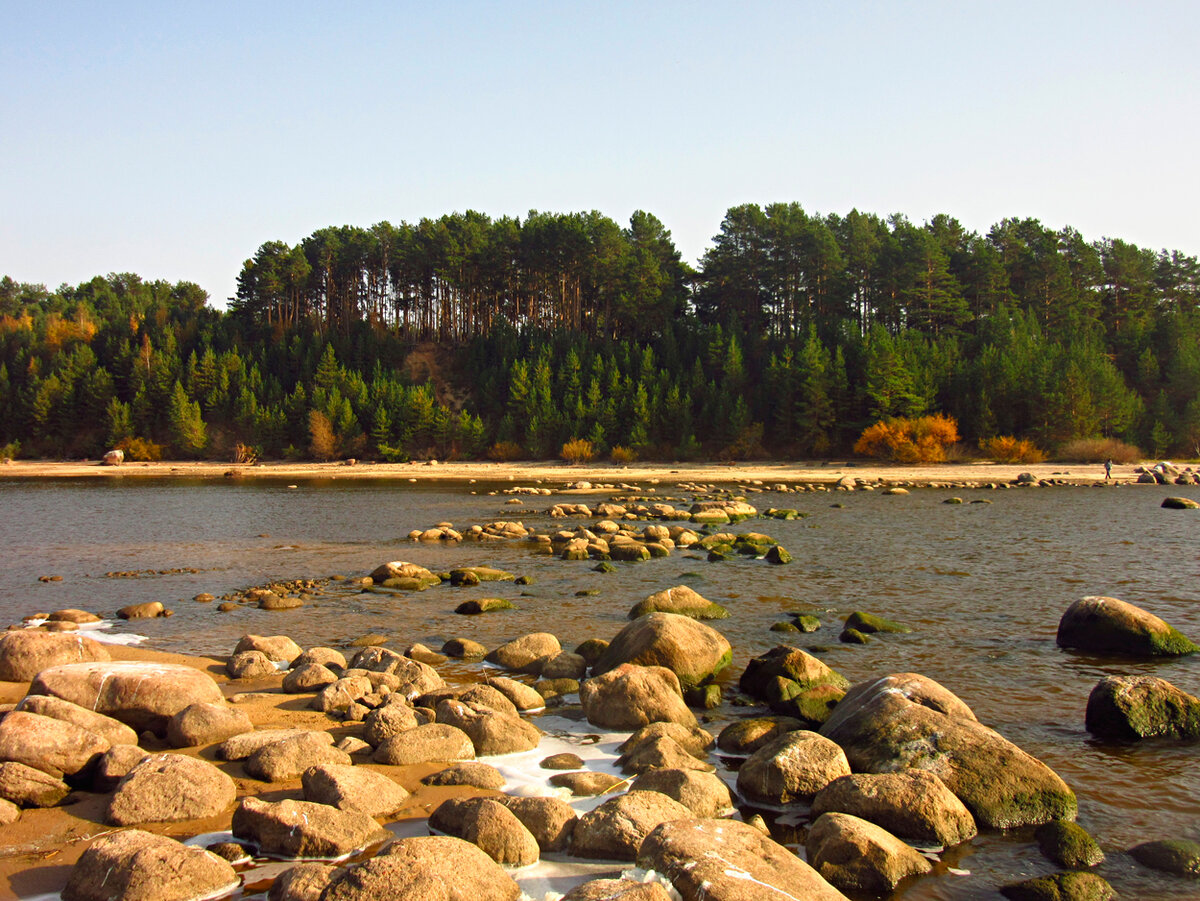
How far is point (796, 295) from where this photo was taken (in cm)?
9688

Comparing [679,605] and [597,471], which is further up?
[597,471]

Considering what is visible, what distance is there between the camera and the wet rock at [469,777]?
8.38m

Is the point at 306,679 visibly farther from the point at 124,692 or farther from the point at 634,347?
the point at 634,347

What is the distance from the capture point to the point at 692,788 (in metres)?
7.80

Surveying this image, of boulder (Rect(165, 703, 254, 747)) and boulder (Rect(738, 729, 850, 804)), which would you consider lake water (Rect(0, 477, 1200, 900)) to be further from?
boulder (Rect(165, 703, 254, 747))

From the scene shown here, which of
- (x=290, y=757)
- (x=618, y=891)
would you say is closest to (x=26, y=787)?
(x=290, y=757)

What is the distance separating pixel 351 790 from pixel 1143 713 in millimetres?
9331

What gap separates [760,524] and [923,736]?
85.8 ft

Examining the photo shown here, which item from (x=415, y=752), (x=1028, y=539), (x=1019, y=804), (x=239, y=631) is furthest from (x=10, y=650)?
(x=1028, y=539)

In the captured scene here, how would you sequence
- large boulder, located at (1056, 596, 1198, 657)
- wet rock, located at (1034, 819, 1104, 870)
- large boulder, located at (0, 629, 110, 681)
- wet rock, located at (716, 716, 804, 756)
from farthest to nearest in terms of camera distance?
large boulder, located at (1056, 596, 1198, 657), large boulder, located at (0, 629, 110, 681), wet rock, located at (716, 716, 804, 756), wet rock, located at (1034, 819, 1104, 870)

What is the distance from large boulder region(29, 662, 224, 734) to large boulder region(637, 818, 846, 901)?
6337 mm

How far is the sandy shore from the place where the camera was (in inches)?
2470

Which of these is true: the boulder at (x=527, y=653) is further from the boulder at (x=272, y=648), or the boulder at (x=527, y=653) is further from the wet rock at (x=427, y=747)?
the wet rock at (x=427, y=747)

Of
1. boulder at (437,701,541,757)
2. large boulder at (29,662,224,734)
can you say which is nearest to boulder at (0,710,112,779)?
large boulder at (29,662,224,734)
